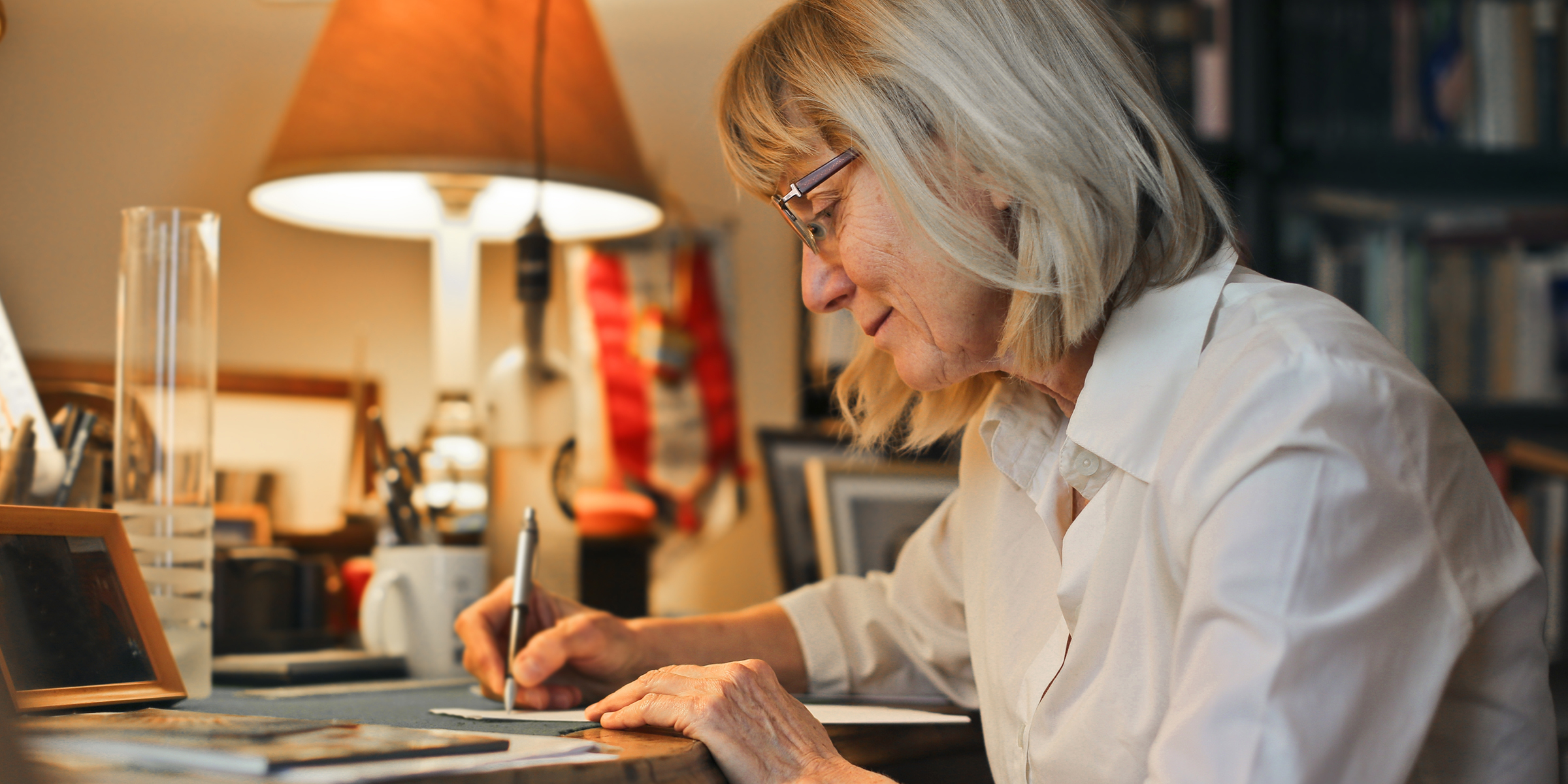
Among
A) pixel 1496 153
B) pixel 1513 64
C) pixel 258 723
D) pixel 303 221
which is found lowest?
pixel 258 723

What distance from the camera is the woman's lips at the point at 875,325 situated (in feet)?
3.05

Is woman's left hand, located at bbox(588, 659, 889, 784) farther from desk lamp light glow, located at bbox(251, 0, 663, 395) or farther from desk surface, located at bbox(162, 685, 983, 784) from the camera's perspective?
desk lamp light glow, located at bbox(251, 0, 663, 395)

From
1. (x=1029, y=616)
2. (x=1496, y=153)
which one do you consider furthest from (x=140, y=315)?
(x=1496, y=153)

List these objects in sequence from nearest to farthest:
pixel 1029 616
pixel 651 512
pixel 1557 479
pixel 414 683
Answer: pixel 1029 616, pixel 414 683, pixel 651 512, pixel 1557 479

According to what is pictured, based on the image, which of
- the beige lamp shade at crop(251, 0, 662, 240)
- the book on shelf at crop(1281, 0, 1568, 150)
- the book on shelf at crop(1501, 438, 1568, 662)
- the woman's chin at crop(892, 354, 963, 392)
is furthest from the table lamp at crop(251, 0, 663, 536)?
the book on shelf at crop(1501, 438, 1568, 662)

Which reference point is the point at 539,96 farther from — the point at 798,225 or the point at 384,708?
the point at 384,708

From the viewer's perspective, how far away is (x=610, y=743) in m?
0.66

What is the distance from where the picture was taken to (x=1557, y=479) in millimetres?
1970

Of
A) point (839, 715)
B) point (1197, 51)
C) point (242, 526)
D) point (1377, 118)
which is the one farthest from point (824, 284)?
point (1377, 118)

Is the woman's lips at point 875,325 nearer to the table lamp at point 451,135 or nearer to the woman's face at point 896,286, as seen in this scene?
the woman's face at point 896,286

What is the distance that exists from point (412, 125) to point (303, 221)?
253mm

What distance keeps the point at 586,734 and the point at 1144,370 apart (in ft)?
1.40

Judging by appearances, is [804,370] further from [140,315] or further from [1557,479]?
[1557,479]

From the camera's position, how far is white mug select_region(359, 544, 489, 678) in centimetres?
114
